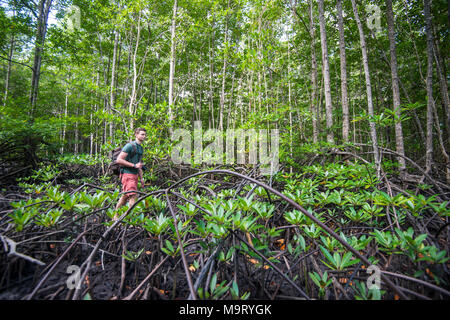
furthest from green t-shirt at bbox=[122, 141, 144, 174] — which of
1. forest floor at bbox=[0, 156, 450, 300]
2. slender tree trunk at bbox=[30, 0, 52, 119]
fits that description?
slender tree trunk at bbox=[30, 0, 52, 119]

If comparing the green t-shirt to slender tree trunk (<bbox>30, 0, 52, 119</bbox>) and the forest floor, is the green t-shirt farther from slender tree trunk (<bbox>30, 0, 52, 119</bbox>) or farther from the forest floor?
slender tree trunk (<bbox>30, 0, 52, 119</bbox>)

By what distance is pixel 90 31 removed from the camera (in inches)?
364

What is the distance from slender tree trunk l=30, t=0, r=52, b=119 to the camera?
605 centimetres

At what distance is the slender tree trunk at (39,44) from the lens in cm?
605

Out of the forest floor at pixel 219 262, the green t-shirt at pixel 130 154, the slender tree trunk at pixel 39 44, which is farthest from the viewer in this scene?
the slender tree trunk at pixel 39 44

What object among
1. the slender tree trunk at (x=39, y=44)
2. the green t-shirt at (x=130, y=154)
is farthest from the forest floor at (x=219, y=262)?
the slender tree trunk at (x=39, y=44)

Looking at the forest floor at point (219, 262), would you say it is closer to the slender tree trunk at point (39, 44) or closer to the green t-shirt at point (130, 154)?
the green t-shirt at point (130, 154)

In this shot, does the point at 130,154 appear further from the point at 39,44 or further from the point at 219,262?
the point at 39,44

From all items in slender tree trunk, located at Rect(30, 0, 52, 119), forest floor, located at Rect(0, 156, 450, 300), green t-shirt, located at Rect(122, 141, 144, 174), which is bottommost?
forest floor, located at Rect(0, 156, 450, 300)

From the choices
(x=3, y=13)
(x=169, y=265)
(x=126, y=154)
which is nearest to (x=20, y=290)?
(x=169, y=265)

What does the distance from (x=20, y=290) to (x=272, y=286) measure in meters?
1.55

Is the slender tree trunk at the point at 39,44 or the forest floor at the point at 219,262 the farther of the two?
the slender tree trunk at the point at 39,44

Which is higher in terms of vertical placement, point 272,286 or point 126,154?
point 126,154
